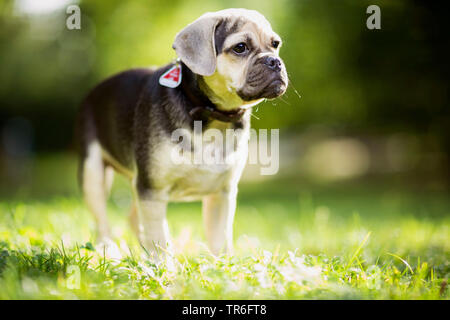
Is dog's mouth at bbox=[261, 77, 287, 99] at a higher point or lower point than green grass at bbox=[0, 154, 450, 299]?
higher

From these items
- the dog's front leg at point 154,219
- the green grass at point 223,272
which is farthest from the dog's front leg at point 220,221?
the dog's front leg at point 154,219

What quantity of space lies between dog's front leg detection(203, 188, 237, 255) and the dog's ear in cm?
113

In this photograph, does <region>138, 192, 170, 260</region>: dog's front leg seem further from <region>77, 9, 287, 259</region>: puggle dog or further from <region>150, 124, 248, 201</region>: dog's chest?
<region>150, 124, 248, 201</region>: dog's chest

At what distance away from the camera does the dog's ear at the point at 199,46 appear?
3.47 metres

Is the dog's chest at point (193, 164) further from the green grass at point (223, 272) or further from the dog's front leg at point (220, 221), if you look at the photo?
the green grass at point (223, 272)

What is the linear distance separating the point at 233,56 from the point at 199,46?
0.83ft

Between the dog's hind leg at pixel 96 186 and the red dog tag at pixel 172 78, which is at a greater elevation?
the red dog tag at pixel 172 78

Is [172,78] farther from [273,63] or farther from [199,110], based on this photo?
[273,63]

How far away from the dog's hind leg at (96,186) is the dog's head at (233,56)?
1658mm

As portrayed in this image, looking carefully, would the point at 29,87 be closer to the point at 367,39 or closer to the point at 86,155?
the point at 367,39

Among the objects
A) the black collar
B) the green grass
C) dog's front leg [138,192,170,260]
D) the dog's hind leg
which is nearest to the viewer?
the green grass

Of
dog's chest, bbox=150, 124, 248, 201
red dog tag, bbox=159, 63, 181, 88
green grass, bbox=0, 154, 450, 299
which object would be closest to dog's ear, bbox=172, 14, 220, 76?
red dog tag, bbox=159, 63, 181, 88

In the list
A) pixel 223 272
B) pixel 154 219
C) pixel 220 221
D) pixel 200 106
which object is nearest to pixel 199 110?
pixel 200 106

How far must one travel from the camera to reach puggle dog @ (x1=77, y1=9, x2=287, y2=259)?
11.5 ft
